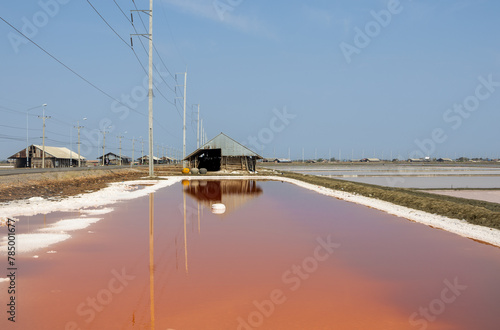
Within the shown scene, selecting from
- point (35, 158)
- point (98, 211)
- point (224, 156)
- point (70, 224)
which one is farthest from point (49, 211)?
point (35, 158)

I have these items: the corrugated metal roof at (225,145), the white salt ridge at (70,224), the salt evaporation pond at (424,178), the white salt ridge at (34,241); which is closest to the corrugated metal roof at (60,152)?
the corrugated metal roof at (225,145)

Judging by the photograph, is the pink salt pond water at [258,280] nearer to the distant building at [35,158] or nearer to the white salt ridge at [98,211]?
the white salt ridge at [98,211]

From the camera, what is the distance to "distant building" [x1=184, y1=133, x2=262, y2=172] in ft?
196

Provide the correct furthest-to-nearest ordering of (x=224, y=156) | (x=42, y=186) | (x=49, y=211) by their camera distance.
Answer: (x=224, y=156) < (x=42, y=186) < (x=49, y=211)

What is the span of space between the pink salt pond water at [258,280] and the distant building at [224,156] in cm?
4558

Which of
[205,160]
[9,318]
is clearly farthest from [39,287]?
[205,160]

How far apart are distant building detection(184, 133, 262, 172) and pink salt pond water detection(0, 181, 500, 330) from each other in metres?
45.6

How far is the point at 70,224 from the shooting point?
47.4 ft

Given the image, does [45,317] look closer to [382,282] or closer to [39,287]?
[39,287]

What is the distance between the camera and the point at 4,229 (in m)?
13.3

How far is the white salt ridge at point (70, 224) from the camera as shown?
1340 cm

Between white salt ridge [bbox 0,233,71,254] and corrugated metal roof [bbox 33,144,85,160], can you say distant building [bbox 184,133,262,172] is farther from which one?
corrugated metal roof [bbox 33,144,85,160]

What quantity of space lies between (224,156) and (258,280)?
53805 mm

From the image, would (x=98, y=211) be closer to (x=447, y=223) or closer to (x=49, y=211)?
(x=49, y=211)
